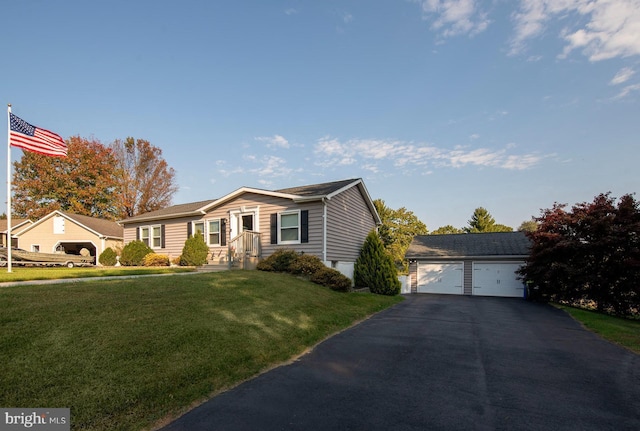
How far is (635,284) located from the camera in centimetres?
1300

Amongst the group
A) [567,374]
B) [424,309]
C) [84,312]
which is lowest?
[424,309]

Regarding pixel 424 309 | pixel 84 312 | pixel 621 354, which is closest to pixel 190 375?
pixel 84 312

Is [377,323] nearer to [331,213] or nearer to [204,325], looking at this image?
[204,325]

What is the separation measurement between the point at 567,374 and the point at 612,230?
1164 cm

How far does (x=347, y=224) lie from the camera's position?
16.5m

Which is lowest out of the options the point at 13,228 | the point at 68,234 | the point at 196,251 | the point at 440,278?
the point at 440,278

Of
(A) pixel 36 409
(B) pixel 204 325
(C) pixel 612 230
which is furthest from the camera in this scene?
(C) pixel 612 230

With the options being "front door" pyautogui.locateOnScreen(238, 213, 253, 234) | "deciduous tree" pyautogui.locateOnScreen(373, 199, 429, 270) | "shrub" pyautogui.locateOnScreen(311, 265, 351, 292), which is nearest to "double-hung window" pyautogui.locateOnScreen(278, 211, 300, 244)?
"front door" pyautogui.locateOnScreen(238, 213, 253, 234)

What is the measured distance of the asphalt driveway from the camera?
3.69 m

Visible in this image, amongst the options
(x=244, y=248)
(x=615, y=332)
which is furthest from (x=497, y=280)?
(x=244, y=248)

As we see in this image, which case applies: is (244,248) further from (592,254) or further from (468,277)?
(592,254)

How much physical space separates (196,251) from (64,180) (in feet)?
93.6

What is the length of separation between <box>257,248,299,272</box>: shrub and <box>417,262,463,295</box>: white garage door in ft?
36.7

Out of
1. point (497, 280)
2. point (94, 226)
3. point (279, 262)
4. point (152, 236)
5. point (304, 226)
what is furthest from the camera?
point (94, 226)
